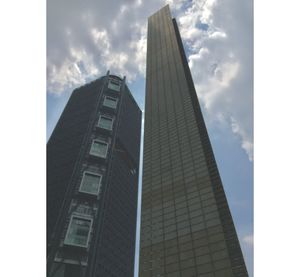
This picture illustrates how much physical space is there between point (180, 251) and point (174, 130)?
19072 millimetres

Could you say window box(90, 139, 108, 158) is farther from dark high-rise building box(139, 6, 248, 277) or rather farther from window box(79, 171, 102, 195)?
dark high-rise building box(139, 6, 248, 277)

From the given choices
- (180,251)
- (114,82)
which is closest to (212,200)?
(180,251)

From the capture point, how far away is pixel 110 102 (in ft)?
319

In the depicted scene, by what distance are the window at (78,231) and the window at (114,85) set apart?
49818mm

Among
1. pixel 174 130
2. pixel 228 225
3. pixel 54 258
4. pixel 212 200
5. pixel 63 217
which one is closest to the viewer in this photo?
pixel 228 225

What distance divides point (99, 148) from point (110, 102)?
67.2 ft

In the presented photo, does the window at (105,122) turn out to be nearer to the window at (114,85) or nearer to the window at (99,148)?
the window at (99,148)

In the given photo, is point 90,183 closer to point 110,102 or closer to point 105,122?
point 105,122

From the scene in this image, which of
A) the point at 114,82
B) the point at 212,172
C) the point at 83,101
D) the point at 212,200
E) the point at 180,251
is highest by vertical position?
the point at 114,82

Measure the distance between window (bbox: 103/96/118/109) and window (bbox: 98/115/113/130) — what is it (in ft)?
19.7

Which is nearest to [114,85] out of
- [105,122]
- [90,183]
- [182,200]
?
[105,122]

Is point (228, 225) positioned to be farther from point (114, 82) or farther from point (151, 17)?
point (114, 82)

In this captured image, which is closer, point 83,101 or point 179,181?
point 179,181

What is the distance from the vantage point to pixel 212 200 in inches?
1161
